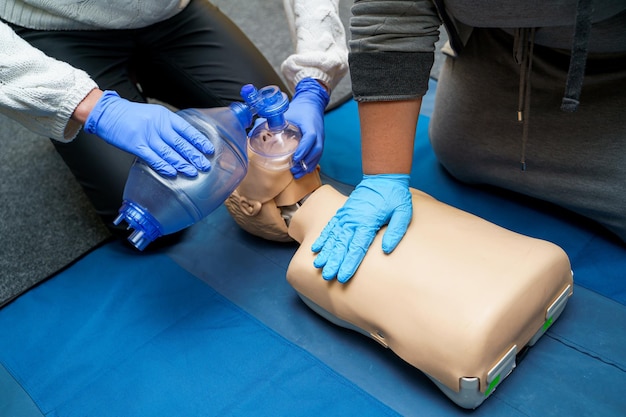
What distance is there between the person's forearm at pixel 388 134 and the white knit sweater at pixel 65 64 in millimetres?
264

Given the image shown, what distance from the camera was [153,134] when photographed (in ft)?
3.13

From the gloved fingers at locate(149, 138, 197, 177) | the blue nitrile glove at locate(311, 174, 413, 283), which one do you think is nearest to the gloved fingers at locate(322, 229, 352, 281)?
the blue nitrile glove at locate(311, 174, 413, 283)

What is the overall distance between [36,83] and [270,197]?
45 centimetres

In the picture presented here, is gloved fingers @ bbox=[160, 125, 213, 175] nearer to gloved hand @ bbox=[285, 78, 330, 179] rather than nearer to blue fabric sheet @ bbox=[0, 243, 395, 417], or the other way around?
gloved hand @ bbox=[285, 78, 330, 179]

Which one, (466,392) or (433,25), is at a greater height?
(433,25)

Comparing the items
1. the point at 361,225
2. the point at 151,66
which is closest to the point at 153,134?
the point at 361,225

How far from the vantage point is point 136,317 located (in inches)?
43.4

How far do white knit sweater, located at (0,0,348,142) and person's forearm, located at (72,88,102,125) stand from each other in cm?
1

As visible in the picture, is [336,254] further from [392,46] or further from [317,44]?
[317,44]

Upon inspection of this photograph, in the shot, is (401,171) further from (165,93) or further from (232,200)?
(165,93)

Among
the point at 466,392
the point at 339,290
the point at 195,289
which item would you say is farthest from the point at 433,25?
the point at 195,289

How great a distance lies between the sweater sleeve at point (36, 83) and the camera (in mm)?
986

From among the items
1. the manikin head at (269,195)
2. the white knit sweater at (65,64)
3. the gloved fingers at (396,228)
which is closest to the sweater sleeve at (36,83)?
the white knit sweater at (65,64)

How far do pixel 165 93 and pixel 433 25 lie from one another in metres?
0.82
